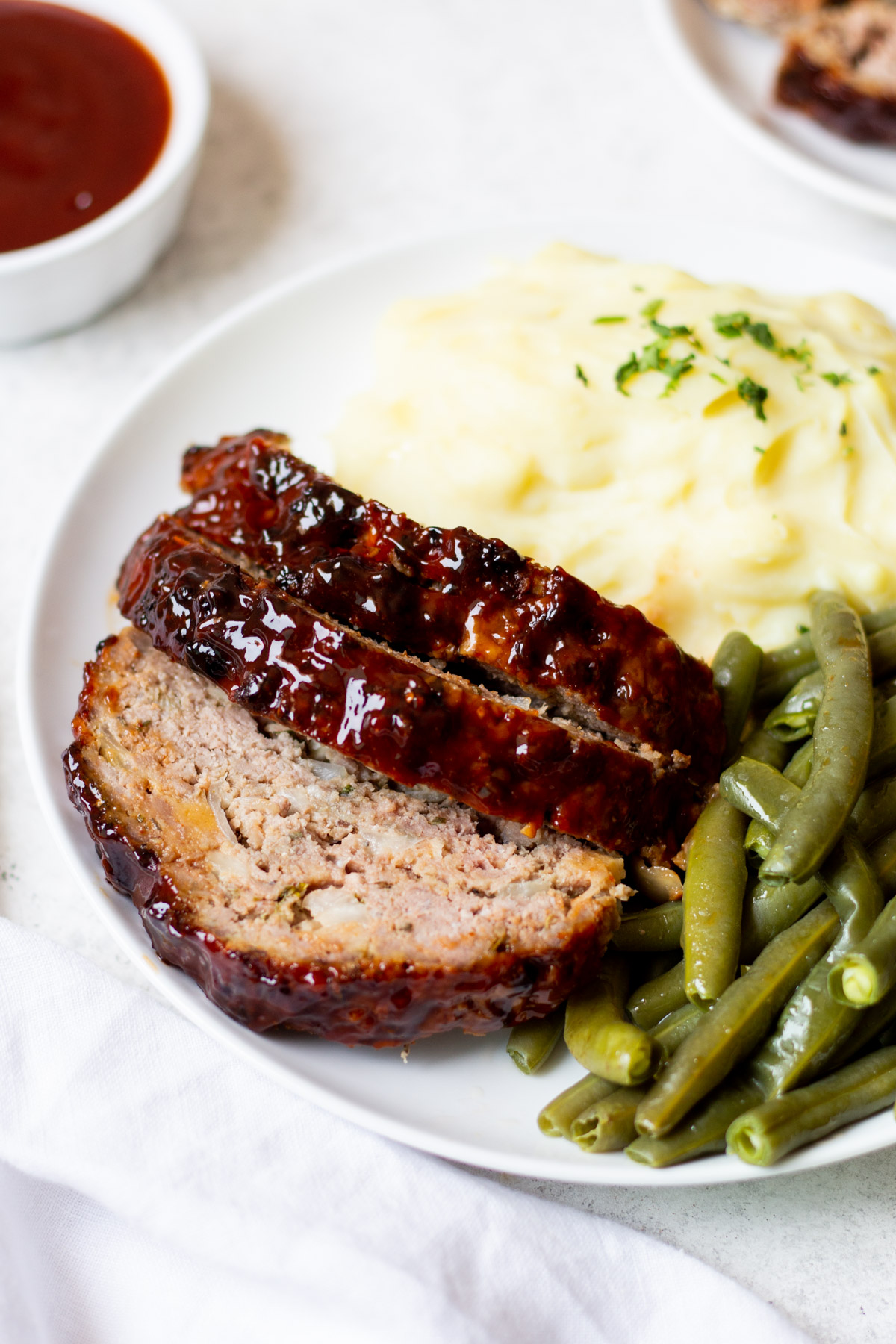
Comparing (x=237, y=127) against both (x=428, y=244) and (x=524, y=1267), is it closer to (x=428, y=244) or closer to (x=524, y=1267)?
(x=428, y=244)

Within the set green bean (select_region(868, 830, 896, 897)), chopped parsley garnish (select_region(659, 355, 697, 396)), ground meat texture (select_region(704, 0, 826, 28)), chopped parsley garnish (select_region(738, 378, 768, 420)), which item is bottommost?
green bean (select_region(868, 830, 896, 897))

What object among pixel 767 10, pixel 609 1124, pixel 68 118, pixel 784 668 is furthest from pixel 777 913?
pixel 767 10

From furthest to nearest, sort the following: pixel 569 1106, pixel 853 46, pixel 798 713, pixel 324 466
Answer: pixel 853 46
pixel 324 466
pixel 798 713
pixel 569 1106

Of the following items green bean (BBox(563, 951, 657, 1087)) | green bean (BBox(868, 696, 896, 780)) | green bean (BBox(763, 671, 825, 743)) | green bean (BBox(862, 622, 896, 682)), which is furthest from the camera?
green bean (BBox(862, 622, 896, 682))

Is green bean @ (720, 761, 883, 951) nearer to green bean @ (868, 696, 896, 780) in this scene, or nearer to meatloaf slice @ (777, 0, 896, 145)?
green bean @ (868, 696, 896, 780)

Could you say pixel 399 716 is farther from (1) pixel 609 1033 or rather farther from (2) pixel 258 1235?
(2) pixel 258 1235

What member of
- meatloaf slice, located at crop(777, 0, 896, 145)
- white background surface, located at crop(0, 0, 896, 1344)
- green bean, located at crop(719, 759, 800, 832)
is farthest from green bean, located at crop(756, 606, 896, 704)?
meatloaf slice, located at crop(777, 0, 896, 145)

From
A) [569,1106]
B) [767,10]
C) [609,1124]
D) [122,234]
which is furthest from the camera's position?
[767,10]
